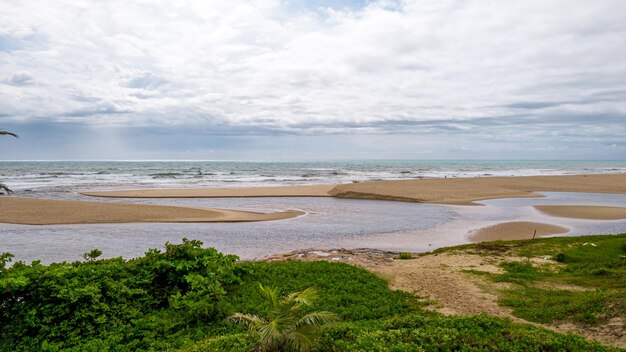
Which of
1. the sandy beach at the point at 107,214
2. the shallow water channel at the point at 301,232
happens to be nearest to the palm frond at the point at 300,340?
the shallow water channel at the point at 301,232

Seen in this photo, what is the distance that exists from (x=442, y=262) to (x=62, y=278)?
11.0m

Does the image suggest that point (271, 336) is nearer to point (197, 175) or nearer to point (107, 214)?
point (107, 214)

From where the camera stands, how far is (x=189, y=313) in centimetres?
852

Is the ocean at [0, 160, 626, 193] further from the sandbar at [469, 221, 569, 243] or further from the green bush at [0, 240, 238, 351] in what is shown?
the green bush at [0, 240, 238, 351]

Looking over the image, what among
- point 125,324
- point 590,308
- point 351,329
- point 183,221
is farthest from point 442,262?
point 183,221

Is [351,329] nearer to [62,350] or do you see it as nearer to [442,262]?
[62,350]

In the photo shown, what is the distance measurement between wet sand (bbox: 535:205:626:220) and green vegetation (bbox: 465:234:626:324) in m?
10.6

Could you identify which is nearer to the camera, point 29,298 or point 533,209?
point 29,298

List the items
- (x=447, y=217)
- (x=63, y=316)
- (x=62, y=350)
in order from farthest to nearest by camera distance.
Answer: (x=447, y=217)
(x=63, y=316)
(x=62, y=350)

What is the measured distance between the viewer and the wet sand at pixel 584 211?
25.8m

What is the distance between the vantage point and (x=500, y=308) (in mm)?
9250

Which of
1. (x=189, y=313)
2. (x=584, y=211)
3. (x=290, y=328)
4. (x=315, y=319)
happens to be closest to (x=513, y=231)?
(x=584, y=211)

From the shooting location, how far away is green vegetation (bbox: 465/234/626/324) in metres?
8.46

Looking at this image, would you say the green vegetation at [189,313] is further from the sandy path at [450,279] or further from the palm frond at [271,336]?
the sandy path at [450,279]
